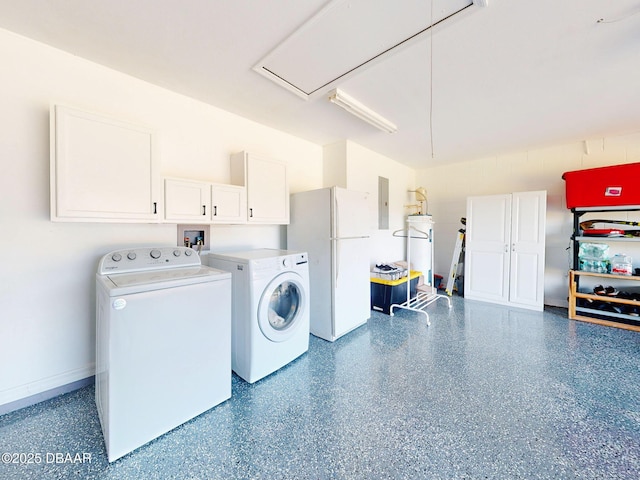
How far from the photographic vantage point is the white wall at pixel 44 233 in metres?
1.65

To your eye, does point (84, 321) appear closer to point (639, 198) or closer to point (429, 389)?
point (429, 389)

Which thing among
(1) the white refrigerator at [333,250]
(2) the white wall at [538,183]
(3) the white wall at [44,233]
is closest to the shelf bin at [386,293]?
(1) the white refrigerator at [333,250]

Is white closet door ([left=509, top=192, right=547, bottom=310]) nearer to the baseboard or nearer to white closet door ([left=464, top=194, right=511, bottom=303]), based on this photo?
white closet door ([left=464, top=194, right=511, bottom=303])

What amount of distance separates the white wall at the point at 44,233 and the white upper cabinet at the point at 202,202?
1.07 feet

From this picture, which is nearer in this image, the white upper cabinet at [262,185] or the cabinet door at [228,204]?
the cabinet door at [228,204]

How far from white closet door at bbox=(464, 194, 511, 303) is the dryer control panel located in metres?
4.22

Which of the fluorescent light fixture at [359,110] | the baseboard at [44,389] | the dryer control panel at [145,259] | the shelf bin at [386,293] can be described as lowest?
the baseboard at [44,389]

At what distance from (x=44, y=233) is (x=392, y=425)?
2731mm

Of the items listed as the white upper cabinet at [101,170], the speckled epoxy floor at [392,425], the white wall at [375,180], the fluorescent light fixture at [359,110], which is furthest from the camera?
the white wall at [375,180]

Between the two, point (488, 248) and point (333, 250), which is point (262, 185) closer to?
point (333, 250)

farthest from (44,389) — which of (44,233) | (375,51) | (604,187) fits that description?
(604,187)

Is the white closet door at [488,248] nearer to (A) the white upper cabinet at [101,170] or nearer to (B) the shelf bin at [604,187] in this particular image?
(B) the shelf bin at [604,187]

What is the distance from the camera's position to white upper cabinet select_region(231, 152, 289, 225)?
2557 millimetres

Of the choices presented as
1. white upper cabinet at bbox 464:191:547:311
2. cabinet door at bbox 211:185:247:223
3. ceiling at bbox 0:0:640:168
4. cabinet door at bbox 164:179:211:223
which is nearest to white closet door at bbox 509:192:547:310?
white upper cabinet at bbox 464:191:547:311
